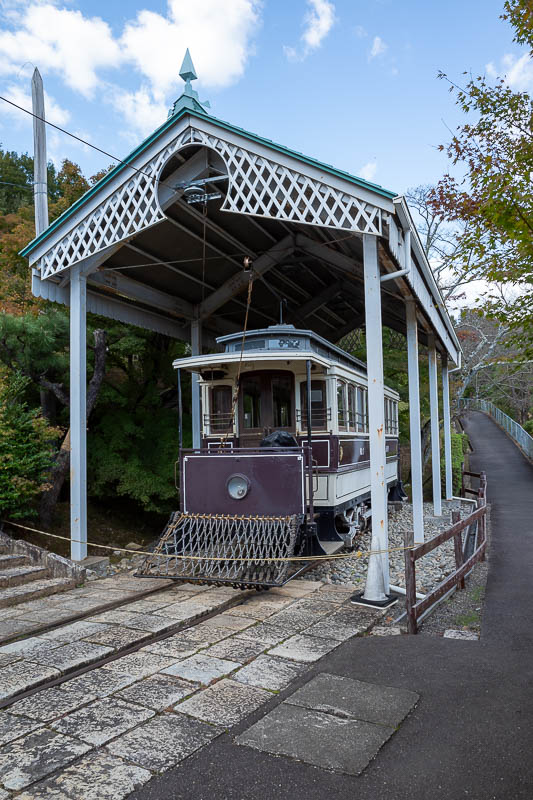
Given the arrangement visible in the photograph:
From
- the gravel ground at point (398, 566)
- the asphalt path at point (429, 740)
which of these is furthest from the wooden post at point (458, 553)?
the asphalt path at point (429, 740)

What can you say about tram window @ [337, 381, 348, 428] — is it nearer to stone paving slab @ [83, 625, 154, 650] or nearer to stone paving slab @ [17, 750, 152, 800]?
stone paving slab @ [83, 625, 154, 650]

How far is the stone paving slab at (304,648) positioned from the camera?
4.82 metres

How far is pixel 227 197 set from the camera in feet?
25.7

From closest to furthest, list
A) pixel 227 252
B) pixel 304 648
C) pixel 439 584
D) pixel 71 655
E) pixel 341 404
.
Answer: pixel 71 655
pixel 304 648
pixel 439 584
pixel 341 404
pixel 227 252

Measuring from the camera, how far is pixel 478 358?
2219 cm

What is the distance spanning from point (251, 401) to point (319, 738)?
6416 millimetres

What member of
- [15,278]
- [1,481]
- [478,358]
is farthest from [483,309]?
[478,358]

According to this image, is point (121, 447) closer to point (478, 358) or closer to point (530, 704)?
point (530, 704)

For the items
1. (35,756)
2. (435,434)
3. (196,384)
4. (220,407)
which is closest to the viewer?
(35,756)

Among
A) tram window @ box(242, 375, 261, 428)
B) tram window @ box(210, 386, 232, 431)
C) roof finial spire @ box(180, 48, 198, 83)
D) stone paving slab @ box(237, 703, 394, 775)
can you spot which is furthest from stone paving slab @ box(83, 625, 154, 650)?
roof finial spire @ box(180, 48, 198, 83)

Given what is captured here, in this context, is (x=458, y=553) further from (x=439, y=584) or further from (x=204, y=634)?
(x=204, y=634)

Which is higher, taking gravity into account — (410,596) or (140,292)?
Answer: (140,292)

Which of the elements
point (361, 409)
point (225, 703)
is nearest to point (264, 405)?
point (361, 409)

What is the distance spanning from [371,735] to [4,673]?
114 inches
